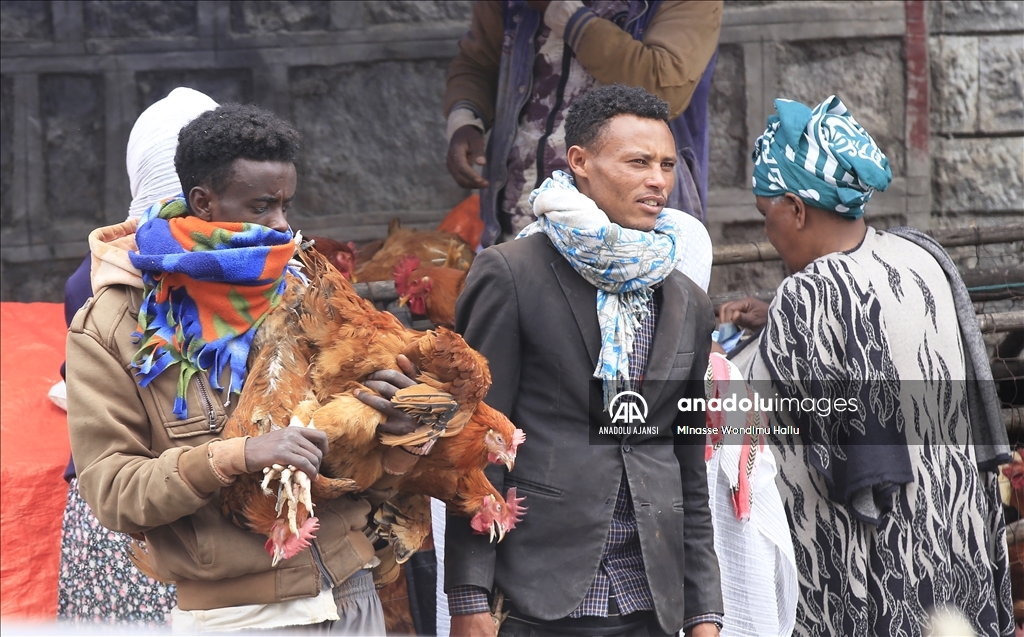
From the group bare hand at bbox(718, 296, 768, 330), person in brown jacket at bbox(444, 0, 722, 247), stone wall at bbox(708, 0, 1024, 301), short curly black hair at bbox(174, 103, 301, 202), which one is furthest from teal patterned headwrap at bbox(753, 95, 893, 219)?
stone wall at bbox(708, 0, 1024, 301)

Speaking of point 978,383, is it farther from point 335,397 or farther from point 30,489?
point 30,489

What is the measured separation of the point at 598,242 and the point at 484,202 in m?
2.54

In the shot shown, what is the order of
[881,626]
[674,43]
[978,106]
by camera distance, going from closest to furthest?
1. [881,626]
2. [674,43]
3. [978,106]

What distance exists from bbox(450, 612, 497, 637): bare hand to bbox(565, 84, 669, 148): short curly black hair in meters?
1.26

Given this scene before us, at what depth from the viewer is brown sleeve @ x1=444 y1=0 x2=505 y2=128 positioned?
17.8 ft

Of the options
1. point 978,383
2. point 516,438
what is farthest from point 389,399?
point 978,383

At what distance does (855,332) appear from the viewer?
12.8ft

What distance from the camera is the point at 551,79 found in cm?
506

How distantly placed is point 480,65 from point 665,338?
280 cm

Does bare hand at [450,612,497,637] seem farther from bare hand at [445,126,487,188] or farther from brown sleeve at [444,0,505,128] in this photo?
brown sleeve at [444,0,505,128]

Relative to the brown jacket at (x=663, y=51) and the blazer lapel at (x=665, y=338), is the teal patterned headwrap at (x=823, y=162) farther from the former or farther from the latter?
the blazer lapel at (x=665, y=338)

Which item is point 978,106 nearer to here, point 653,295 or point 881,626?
point 881,626

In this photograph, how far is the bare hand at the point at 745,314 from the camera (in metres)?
4.54

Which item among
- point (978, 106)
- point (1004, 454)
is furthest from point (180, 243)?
point (978, 106)
